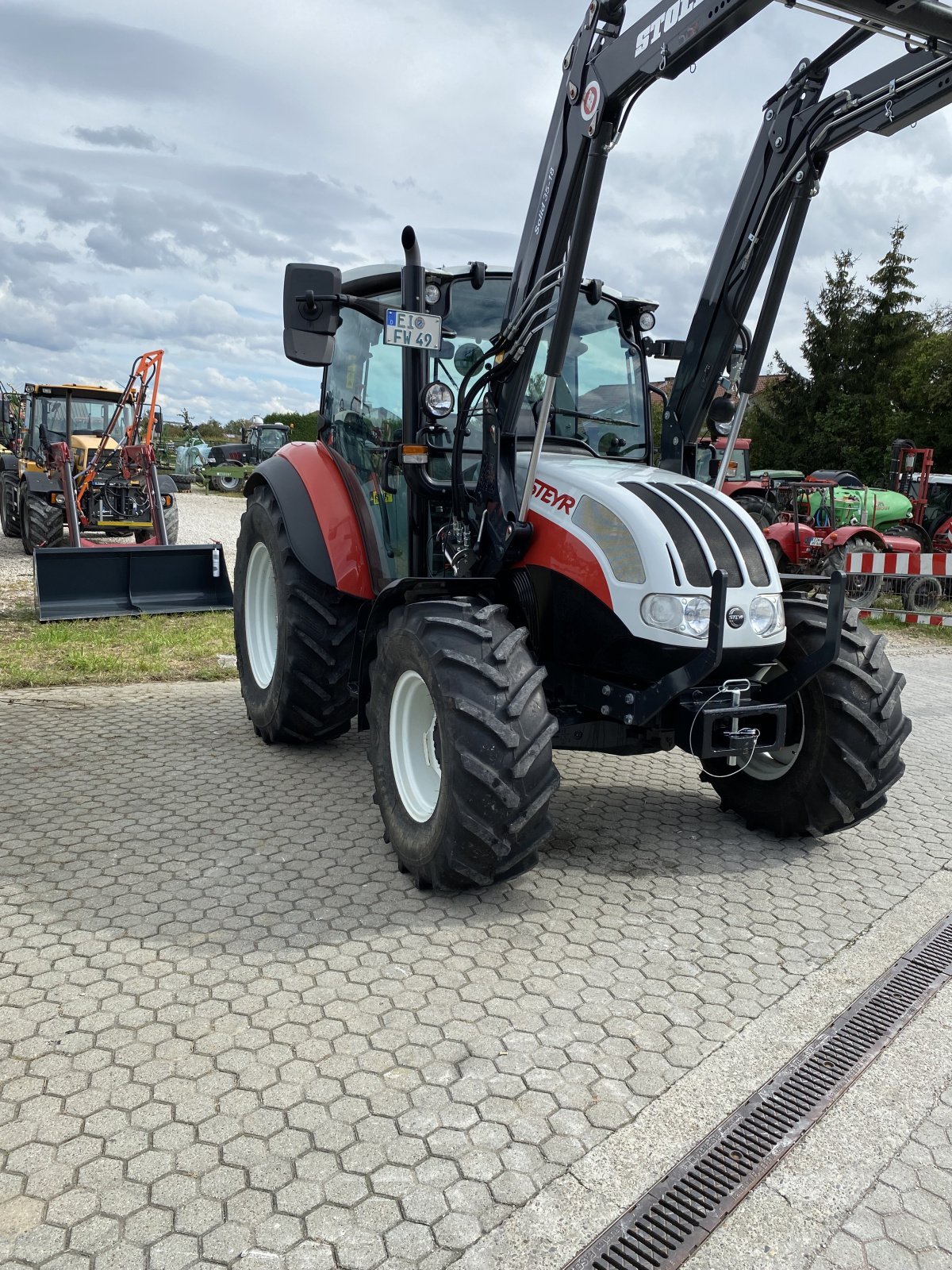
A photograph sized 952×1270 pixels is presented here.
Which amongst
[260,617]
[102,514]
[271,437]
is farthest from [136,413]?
[271,437]

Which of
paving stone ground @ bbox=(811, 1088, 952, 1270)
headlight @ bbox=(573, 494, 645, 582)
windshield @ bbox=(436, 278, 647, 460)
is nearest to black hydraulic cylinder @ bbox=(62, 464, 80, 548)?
windshield @ bbox=(436, 278, 647, 460)

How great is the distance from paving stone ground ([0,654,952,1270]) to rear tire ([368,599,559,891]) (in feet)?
0.74

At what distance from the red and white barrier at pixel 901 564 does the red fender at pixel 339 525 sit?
814 centimetres

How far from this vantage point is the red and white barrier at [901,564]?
11.4 m

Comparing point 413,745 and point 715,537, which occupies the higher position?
point 715,537

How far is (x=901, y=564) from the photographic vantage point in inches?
452

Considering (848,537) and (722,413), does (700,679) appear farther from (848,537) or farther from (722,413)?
(848,537)

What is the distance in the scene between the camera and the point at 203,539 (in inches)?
663

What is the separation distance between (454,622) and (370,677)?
0.69 m

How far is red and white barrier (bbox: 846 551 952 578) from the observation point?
1137 centimetres

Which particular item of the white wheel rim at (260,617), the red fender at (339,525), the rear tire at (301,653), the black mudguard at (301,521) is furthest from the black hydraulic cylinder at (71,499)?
the red fender at (339,525)

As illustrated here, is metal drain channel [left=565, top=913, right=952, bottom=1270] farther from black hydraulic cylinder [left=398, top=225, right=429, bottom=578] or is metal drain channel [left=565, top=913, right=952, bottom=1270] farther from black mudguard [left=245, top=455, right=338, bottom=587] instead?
black mudguard [left=245, top=455, right=338, bottom=587]

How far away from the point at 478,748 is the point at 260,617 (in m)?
3.05

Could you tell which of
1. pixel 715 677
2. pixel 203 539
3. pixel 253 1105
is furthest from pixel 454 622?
pixel 203 539
